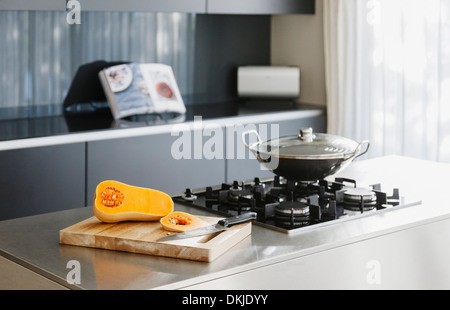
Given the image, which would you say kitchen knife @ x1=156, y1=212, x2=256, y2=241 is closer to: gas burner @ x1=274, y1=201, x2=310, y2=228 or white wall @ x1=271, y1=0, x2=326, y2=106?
gas burner @ x1=274, y1=201, x2=310, y2=228

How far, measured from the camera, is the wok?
6.59 feet

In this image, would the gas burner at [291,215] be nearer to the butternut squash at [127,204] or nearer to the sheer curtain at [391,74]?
the butternut squash at [127,204]

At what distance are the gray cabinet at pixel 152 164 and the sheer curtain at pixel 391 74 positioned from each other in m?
0.91

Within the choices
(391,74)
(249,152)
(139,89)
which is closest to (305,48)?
(391,74)

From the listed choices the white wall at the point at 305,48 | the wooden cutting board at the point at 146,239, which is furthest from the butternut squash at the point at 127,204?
the white wall at the point at 305,48

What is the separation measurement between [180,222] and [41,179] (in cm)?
161

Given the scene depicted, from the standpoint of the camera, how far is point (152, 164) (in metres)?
3.53

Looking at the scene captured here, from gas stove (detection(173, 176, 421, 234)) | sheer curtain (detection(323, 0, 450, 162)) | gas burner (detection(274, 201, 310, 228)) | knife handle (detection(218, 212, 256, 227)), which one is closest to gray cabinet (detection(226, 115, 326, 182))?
sheer curtain (detection(323, 0, 450, 162))

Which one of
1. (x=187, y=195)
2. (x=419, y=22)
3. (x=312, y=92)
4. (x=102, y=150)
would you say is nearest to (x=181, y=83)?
(x=312, y=92)

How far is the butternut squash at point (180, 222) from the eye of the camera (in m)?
1.67

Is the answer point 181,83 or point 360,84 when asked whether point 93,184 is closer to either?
point 181,83
